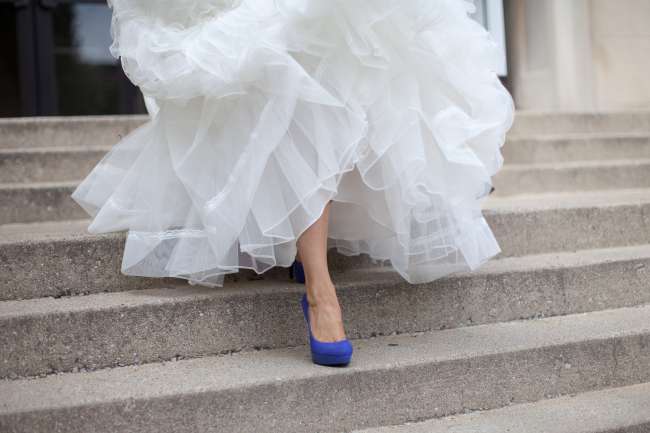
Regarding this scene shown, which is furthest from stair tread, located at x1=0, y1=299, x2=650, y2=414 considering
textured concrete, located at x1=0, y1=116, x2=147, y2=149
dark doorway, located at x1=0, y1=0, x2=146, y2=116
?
dark doorway, located at x1=0, y1=0, x2=146, y2=116

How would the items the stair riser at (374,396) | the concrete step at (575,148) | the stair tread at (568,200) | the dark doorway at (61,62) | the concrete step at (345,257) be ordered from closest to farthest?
the stair riser at (374,396) < the concrete step at (345,257) < the stair tread at (568,200) < the concrete step at (575,148) < the dark doorway at (61,62)

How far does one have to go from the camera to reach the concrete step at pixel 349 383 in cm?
170

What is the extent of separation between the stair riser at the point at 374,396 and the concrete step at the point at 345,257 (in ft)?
1.84

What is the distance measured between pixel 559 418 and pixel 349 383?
1.79 feet

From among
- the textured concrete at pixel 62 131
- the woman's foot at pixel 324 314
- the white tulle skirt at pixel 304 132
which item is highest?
the white tulle skirt at pixel 304 132

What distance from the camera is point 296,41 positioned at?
184 cm

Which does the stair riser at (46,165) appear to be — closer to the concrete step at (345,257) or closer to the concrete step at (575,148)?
the concrete step at (345,257)

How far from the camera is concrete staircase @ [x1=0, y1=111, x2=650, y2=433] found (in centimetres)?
179

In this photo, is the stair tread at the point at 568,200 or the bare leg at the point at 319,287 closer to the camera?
the bare leg at the point at 319,287

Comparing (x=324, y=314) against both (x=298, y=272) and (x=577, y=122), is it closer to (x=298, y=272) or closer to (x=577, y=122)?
(x=298, y=272)

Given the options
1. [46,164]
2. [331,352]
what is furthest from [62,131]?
[331,352]

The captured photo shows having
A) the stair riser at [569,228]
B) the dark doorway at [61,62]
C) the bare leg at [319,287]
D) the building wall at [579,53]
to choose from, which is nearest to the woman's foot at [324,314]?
the bare leg at [319,287]

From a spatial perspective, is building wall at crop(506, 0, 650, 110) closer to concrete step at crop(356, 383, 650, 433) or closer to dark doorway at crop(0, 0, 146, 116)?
dark doorway at crop(0, 0, 146, 116)

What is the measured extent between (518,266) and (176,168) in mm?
1141
